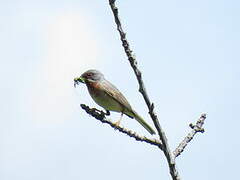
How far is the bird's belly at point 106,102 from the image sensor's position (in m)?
10.2

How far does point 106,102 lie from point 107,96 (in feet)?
0.68

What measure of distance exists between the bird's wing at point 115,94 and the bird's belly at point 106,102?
3.0 inches

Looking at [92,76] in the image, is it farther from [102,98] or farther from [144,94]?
[144,94]

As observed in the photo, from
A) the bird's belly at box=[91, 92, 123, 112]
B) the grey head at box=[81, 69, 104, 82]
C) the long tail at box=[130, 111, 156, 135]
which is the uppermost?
the grey head at box=[81, 69, 104, 82]

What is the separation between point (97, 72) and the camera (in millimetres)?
10906

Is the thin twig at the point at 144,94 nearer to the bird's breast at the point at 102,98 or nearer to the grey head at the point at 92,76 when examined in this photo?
the bird's breast at the point at 102,98

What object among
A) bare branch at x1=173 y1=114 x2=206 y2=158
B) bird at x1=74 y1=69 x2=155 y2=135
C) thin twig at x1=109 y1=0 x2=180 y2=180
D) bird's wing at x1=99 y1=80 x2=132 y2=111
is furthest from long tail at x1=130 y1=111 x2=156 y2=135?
thin twig at x1=109 y1=0 x2=180 y2=180

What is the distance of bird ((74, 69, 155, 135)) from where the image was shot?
1003 cm

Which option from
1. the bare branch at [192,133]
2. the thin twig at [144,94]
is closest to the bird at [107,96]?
the bare branch at [192,133]

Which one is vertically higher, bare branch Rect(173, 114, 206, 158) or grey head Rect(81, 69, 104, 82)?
grey head Rect(81, 69, 104, 82)

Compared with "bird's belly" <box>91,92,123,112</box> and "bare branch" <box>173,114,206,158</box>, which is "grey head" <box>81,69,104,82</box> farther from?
"bare branch" <box>173,114,206,158</box>

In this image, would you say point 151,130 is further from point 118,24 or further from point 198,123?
point 118,24

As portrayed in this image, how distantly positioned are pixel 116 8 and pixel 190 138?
162cm

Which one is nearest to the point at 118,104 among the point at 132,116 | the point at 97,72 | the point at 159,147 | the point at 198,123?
the point at 132,116
